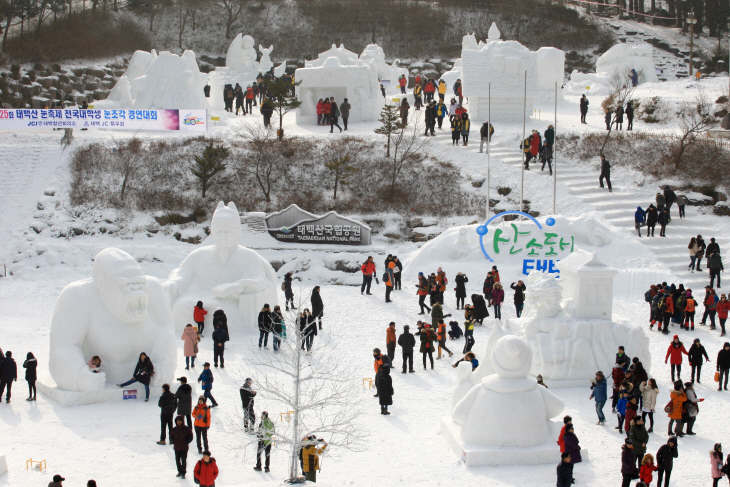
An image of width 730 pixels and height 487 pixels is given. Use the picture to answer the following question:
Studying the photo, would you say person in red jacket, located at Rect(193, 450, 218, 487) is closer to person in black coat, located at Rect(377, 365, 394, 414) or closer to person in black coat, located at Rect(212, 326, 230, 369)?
person in black coat, located at Rect(377, 365, 394, 414)

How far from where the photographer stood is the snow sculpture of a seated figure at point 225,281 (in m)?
15.9

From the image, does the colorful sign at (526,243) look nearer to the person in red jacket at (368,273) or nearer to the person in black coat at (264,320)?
the person in red jacket at (368,273)

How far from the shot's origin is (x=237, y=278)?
53.3 ft

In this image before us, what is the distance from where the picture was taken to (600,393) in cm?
1109

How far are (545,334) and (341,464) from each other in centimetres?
490

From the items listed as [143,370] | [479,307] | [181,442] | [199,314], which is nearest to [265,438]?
[181,442]

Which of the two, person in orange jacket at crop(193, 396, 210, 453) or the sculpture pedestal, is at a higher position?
person in orange jacket at crop(193, 396, 210, 453)

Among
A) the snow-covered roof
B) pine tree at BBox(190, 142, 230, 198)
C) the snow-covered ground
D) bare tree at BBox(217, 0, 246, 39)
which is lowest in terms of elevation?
the snow-covered ground

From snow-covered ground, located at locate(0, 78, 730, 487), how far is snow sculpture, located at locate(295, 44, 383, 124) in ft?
4.30

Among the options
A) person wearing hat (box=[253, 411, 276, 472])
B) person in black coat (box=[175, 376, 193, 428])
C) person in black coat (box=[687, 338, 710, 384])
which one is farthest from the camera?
person in black coat (box=[687, 338, 710, 384])

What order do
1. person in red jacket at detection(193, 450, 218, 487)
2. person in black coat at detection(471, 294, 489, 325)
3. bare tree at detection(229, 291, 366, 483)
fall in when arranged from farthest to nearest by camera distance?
person in black coat at detection(471, 294, 489, 325) → bare tree at detection(229, 291, 366, 483) → person in red jacket at detection(193, 450, 218, 487)

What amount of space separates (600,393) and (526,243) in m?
9.60

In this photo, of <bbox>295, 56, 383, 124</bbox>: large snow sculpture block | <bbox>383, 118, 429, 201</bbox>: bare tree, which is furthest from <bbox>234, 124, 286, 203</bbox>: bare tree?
<bbox>295, 56, 383, 124</bbox>: large snow sculpture block

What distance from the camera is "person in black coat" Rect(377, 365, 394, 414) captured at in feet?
37.8
